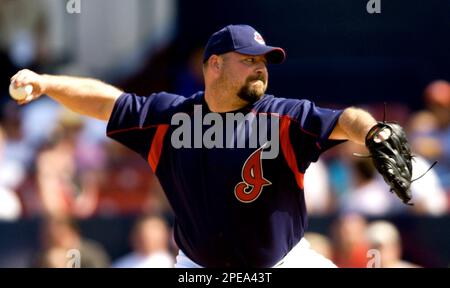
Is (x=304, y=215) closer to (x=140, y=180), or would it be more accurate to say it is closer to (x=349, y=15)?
(x=140, y=180)

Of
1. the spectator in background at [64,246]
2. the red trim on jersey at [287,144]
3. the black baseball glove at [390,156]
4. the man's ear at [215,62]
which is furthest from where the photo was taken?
the spectator in background at [64,246]

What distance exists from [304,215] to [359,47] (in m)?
5.80

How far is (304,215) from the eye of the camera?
5.42 meters

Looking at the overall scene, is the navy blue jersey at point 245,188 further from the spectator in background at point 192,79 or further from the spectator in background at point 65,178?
the spectator in background at point 192,79

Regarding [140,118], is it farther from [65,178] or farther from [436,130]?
[436,130]

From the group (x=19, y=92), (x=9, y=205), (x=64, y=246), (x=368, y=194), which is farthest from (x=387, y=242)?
(x=19, y=92)

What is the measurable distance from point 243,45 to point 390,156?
3.36ft

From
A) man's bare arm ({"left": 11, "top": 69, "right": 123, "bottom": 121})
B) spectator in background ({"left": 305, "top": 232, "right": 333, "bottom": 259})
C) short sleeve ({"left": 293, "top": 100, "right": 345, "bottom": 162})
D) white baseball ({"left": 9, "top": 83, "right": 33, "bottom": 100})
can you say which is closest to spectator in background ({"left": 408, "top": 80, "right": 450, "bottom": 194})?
spectator in background ({"left": 305, "top": 232, "right": 333, "bottom": 259})

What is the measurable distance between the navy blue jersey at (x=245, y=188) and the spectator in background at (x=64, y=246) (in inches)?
94.5

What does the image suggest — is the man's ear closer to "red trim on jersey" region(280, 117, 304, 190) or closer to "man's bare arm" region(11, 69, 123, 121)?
"red trim on jersey" region(280, 117, 304, 190)

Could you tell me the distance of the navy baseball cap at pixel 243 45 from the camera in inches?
206

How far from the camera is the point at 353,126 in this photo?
4.90 metres

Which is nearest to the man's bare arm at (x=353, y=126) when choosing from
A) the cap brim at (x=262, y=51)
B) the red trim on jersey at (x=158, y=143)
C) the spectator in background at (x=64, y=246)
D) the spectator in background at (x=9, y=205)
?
the cap brim at (x=262, y=51)

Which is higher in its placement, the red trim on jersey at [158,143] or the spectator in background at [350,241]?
the red trim on jersey at [158,143]
